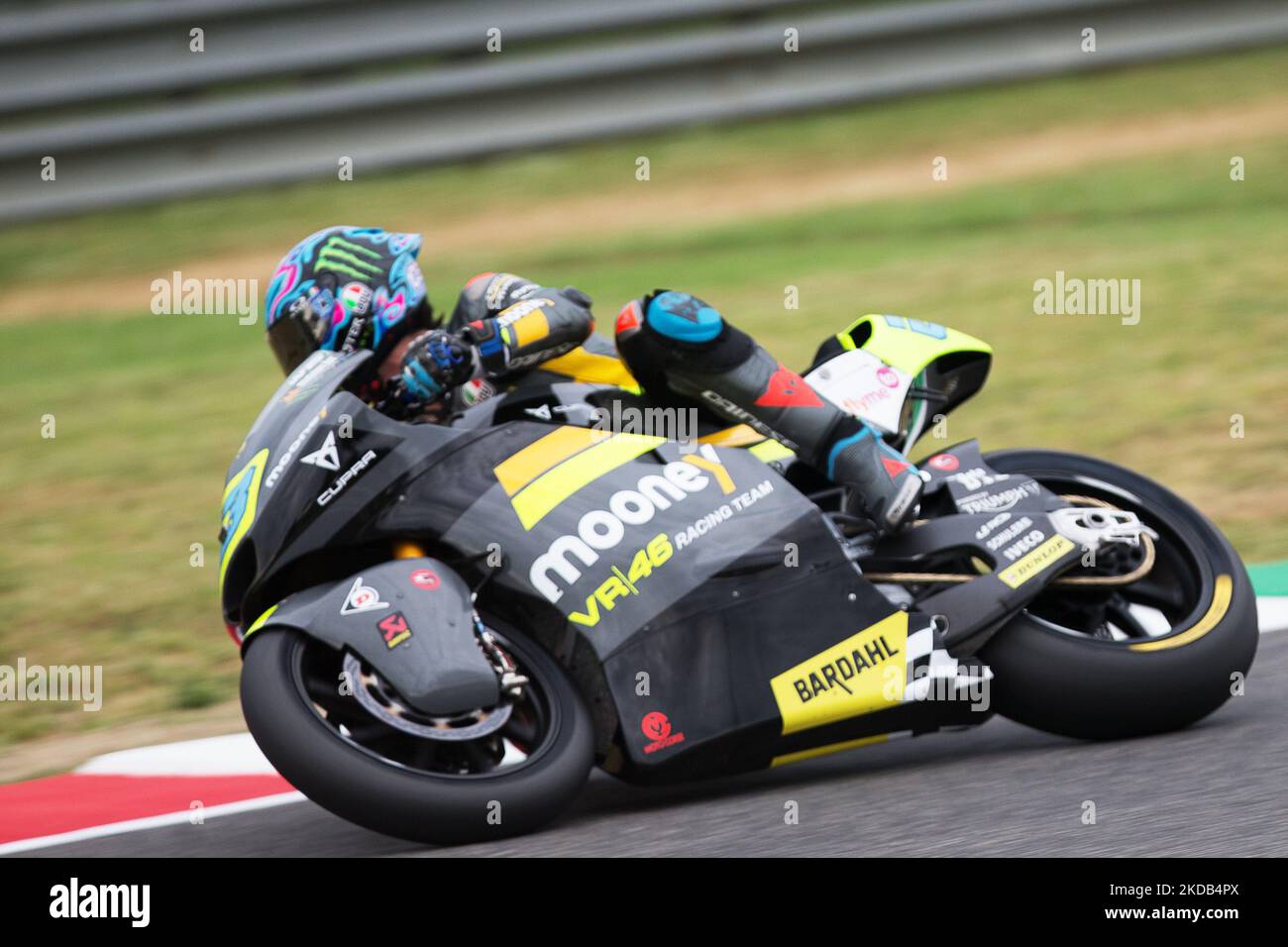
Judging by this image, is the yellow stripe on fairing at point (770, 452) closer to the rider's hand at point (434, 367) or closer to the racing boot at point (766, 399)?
the racing boot at point (766, 399)

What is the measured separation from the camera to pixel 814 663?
3.87 meters

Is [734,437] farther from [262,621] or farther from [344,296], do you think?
[262,621]

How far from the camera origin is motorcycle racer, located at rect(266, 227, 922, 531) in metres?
3.90

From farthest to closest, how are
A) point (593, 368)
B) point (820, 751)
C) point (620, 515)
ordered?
point (593, 368) → point (820, 751) → point (620, 515)

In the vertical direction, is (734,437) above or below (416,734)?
above

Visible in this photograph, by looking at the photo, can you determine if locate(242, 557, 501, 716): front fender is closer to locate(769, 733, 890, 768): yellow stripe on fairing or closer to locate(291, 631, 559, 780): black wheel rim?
locate(291, 631, 559, 780): black wheel rim

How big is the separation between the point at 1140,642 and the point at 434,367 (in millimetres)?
1707

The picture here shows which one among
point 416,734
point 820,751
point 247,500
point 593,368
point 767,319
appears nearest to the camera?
point 416,734

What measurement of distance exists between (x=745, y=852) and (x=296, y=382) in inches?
54.7

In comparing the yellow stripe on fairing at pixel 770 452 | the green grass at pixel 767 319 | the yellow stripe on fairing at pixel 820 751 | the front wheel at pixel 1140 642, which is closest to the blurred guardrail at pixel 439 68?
the green grass at pixel 767 319

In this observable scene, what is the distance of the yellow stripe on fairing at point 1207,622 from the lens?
4031 millimetres

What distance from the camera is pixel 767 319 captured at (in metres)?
10.8

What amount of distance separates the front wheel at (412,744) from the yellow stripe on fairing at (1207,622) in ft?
4.36

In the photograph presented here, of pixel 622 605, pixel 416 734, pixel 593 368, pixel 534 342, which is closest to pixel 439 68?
pixel 593 368
